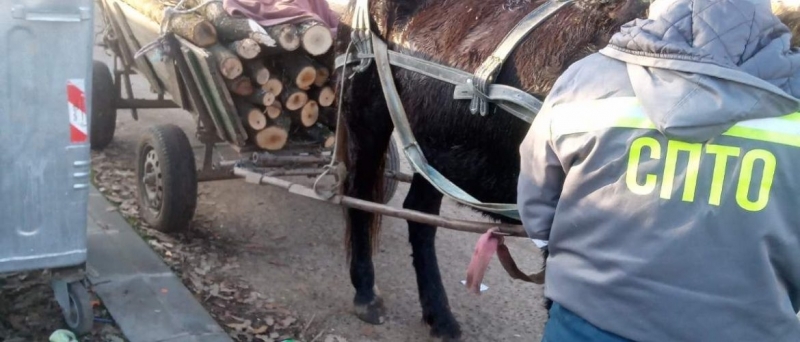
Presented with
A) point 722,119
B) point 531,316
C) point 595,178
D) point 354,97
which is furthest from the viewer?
point 531,316

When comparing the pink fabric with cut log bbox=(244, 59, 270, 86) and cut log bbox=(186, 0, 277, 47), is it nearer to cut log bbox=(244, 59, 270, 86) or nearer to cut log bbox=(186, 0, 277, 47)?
cut log bbox=(186, 0, 277, 47)

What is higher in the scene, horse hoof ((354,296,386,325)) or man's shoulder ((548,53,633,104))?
man's shoulder ((548,53,633,104))

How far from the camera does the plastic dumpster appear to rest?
273 centimetres

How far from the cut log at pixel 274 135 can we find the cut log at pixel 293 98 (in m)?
0.08

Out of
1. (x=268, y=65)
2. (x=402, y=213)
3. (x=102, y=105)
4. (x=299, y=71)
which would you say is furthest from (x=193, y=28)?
(x=102, y=105)

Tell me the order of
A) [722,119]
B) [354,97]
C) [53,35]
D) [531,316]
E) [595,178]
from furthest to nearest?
[531,316] → [354,97] → [53,35] → [595,178] → [722,119]

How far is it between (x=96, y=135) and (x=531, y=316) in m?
3.32

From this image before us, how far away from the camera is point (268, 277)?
3.98m

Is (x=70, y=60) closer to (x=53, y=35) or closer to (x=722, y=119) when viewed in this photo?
(x=53, y=35)

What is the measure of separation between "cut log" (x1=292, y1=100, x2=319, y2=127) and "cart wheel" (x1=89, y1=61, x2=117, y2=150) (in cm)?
187

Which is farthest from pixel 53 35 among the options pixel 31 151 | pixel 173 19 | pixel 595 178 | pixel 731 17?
pixel 731 17

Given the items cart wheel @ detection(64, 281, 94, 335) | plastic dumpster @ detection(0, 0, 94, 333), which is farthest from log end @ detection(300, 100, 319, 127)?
cart wheel @ detection(64, 281, 94, 335)

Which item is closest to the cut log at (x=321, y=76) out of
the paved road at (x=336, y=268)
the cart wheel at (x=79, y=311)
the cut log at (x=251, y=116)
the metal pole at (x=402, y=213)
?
the cut log at (x=251, y=116)

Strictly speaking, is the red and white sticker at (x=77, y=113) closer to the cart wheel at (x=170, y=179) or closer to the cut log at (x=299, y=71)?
the cart wheel at (x=170, y=179)
